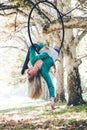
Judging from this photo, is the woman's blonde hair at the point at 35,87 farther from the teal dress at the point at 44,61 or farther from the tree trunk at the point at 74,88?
the tree trunk at the point at 74,88

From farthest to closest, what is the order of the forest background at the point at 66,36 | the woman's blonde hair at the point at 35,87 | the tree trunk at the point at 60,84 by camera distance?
the tree trunk at the point at 60,84
the forest background at the point at 66,36
the woman's blonde hair at the point at 35,87

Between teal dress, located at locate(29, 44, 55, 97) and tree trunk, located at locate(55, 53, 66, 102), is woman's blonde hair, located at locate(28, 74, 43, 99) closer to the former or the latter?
teal dress, located at locate(29, 44, 55, 97)

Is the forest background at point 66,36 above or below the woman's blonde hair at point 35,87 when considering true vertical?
above

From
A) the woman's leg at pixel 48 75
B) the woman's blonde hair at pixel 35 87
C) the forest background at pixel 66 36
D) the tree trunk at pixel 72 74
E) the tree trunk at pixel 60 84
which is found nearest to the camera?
the woman's leg at pixel 48 75

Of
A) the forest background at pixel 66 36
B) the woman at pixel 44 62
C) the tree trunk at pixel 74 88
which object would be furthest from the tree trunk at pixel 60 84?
the woman at pixel 44 62

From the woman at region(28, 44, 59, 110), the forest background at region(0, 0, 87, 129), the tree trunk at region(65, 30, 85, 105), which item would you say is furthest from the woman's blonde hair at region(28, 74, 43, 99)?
the tree trunk at region(65, 30, 85, 105)

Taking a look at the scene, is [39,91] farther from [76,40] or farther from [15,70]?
[15,70]

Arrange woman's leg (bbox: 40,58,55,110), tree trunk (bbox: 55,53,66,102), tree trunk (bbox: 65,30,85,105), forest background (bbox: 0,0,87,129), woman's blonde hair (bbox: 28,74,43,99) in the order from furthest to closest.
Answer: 1. tree trunk (bbox: 55,53,66,102)
2. tree trunk (bbox: 65,30,85,105)
3. forest background (bbox: 0,0,87,129)
4. woman's blonde hair (bbox: 28,74,43,99)
5. woman's leg (bbox: 40,58,55,110)

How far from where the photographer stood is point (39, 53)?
23.6ft

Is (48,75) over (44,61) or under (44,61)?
under

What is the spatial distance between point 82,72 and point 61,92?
43.9m

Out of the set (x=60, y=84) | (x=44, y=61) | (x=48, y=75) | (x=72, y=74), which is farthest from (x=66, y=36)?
(x=48, y=75)

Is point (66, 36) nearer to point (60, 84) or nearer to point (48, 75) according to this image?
point (60, 84)

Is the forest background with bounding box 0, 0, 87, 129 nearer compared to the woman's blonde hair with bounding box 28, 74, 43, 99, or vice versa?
the woman's blonde hair with bounding box 28, 74, 43, 99
